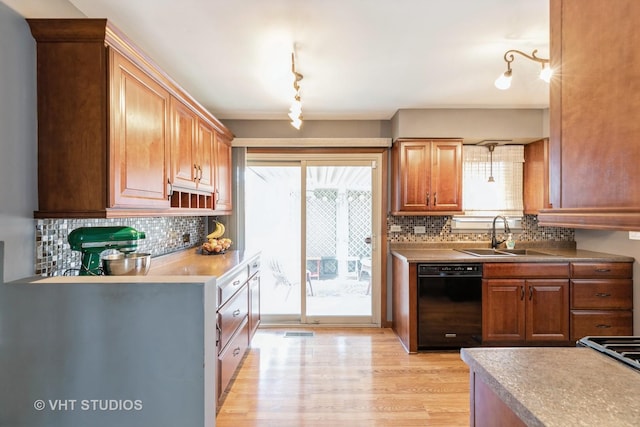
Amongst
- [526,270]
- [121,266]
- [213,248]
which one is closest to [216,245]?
[213,248]

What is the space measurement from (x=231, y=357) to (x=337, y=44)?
2.37 meters

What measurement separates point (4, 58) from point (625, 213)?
2.10m

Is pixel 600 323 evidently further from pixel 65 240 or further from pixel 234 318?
pixel 65 240

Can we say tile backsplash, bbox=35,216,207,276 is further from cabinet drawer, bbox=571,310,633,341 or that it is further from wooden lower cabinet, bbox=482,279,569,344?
cabinet drawer, bbox=571,310,633,341

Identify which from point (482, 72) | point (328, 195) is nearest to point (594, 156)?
point (482, 72)

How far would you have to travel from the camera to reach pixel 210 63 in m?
2.42

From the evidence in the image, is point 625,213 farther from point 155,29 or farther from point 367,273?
point 367,273

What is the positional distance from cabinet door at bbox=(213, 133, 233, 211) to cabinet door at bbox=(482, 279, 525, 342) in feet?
9.00

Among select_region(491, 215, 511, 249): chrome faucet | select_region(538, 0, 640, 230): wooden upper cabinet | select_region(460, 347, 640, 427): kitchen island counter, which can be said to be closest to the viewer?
select_region(538, 0, 640, 230): wooden upper cabinet

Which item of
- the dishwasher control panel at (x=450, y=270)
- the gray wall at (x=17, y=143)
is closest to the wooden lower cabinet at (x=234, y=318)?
the gray wall at (x=17, y=143)

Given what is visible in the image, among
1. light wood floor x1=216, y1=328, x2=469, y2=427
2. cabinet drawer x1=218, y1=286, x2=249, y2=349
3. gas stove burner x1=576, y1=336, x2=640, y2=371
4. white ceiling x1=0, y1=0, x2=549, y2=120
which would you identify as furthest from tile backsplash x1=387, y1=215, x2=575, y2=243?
gas stove burner x1=576, y1=336, x2=640, y2=371

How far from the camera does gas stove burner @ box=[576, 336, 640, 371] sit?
1029 mm

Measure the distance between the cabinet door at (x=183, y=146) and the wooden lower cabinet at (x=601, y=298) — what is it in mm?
3581

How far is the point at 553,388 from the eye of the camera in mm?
890
